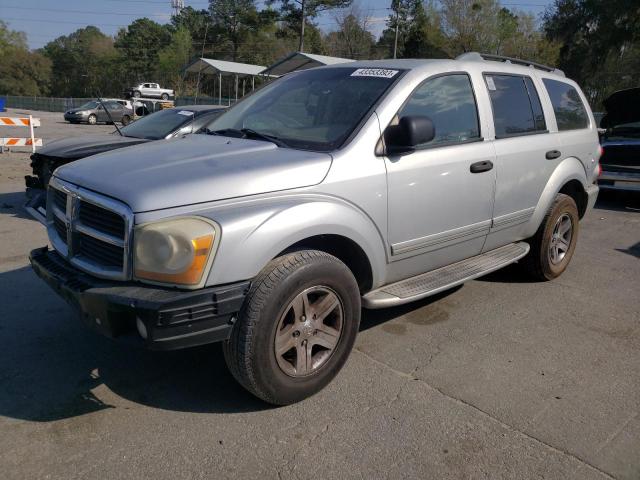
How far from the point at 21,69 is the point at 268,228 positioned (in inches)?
3611

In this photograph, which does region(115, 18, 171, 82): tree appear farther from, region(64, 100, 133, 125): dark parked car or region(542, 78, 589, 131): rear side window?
region(542, 78, 589, 131): rear side window

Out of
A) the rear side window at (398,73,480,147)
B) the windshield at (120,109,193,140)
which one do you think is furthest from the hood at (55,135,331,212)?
the windshield at (120,109,193,140)

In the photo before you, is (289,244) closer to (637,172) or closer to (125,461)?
(125,461)

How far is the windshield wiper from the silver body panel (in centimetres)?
9

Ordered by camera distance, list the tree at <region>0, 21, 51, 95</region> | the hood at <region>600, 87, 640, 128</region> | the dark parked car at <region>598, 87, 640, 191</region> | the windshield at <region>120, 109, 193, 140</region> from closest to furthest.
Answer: the windshield at <region>120, 109, 193, 140</region> < the hood at <region>600, 87, 640, 128</region> < the dark parked car at <region>598, 87, 640, 191</region> < the tree at <region>0, 21, 51, 95</region>

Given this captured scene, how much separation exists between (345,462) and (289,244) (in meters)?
1.07

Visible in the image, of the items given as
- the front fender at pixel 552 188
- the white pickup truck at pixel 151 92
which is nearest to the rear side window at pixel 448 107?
the front fender at pixel 552 188

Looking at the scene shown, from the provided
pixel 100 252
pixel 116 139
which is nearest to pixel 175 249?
pixel 100 252

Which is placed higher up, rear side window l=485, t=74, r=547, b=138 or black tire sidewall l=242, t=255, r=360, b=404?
rear side window l=485, t=74, r=547, b=138

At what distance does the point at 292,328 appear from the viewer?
9.39ft

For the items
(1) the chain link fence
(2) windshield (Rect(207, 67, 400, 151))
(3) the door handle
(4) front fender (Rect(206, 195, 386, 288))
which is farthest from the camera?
(1) the chain link fence

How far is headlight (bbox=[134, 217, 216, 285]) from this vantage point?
2.45 metres

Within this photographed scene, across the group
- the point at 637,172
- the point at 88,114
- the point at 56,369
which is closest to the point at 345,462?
the point at 56,369

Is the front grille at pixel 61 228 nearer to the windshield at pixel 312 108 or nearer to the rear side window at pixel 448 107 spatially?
the windshield at pixel 312 108
